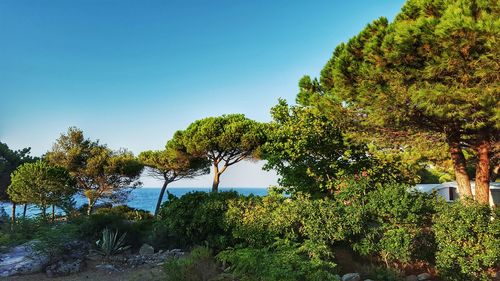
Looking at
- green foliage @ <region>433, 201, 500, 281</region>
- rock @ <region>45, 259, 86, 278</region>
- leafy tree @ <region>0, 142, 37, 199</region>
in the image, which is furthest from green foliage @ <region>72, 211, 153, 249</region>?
leafy tree @ <region>0, 142, 37, 199</region>

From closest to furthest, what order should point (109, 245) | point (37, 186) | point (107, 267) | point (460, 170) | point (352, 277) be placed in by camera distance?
point (352, 277) < point (107, 267) < point (109, 245) < point (460, 170) < point (37, 186)

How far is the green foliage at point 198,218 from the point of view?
828 centimetres

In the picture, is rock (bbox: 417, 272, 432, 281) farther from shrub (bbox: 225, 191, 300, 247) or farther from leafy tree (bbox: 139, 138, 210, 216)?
leafy tree (bbox: 139, 138, 210, 216)

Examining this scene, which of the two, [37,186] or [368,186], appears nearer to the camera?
[368,186]

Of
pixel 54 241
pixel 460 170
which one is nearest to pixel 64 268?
pixel 54 241

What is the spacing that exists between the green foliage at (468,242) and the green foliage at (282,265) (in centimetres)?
219

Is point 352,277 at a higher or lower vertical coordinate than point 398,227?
lower

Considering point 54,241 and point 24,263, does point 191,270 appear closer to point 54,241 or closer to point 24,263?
point 54,241

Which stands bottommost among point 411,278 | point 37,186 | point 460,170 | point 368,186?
point 411,278

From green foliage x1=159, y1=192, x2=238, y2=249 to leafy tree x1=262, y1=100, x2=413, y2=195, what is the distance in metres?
2.14

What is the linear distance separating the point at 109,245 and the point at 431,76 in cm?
770

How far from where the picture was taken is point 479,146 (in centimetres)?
858

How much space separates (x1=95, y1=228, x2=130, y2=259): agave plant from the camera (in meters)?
8.14

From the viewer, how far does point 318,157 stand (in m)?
10.4
